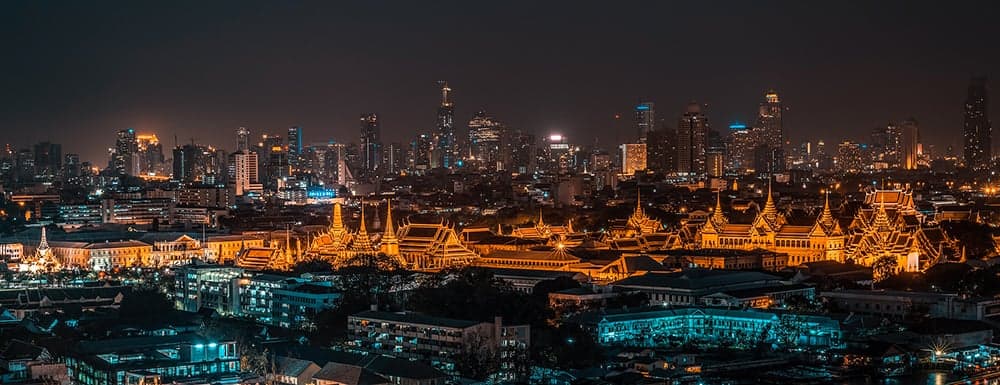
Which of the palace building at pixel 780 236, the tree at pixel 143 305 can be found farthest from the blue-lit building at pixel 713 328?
the palace building at pixel 780 236

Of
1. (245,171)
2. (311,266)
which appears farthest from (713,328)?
(245,171)

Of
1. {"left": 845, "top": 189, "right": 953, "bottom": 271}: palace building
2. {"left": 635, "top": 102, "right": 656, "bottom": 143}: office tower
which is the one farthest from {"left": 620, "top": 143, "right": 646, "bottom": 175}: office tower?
{"left": 845, "top": 189, "right": 953, "bottom": 271}: palace building

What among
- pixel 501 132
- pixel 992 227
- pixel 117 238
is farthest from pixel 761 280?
pixel 501 132

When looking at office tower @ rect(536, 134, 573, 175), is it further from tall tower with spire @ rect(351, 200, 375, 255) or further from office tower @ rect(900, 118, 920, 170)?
tall tower with spire @ rect(351, 200, 375, 255)

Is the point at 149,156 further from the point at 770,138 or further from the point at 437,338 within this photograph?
the point at 437,338

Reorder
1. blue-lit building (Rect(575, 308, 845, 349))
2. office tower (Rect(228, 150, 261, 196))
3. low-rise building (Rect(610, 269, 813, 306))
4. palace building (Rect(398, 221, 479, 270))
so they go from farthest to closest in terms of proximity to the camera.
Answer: office tower (Rect(228, 150, 261, 196)) < palace building (Rect(398, 221, 479, 270)) < low-rise building (Rect(610, 269, 813, 306)) < blue-lit building (Rect(575, 308, 845, 349))

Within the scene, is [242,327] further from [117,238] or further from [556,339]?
[117,238]
